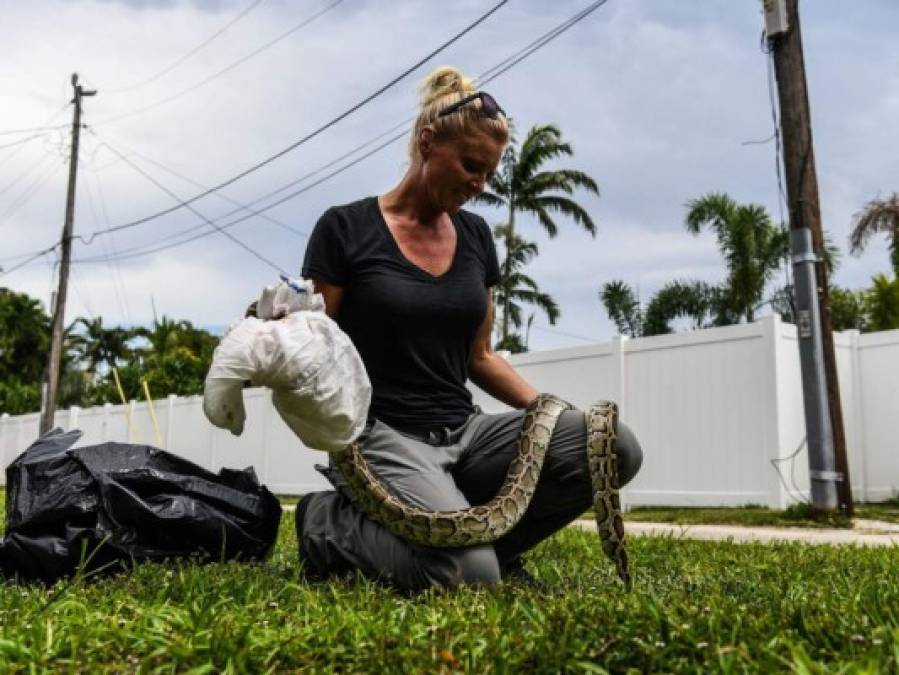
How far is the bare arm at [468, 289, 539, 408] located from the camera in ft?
13.8

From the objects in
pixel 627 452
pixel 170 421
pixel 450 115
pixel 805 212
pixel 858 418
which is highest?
pixel 805 212

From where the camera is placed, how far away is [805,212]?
31.2ft

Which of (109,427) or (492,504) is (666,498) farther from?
(109,427)

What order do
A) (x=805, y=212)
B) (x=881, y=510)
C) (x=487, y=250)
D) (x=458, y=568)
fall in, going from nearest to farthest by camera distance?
(x=458, y=568) → (x=487, y=250) → (x=805, y=212) → (x=881, y=510)

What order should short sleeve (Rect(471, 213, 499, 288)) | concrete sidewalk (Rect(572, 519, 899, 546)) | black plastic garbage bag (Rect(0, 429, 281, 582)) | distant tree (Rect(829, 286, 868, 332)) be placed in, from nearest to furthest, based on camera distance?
1. black plastic garbage bag (Rect(0, 429, 281, 582))
2. short sleeve (Rect(471, 213, 499, 288))
3. concrete sidewalk (Rect(572, 519, 899, 546))
4. distant tree (Rect(829, 286, 868, 332))

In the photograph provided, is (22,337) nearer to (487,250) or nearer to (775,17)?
(775,17)

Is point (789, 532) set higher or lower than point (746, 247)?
lower

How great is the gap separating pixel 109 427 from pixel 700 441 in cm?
1824

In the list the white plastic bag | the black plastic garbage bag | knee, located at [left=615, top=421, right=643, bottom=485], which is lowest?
the black plastic garbage bag

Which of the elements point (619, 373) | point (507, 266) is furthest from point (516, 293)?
point (619, 373)

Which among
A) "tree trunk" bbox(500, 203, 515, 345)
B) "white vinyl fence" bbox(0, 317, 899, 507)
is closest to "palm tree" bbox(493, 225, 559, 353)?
"tree trunk" bbox(500, 203, 515, 345)

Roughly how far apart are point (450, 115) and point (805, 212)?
263 inches

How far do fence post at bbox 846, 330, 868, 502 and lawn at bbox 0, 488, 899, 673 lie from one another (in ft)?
29.5

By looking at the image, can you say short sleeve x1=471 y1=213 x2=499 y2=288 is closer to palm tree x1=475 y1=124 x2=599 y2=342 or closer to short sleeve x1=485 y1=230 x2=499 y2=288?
short sleeve x1=485 y1=230 x2=499 y2=288
